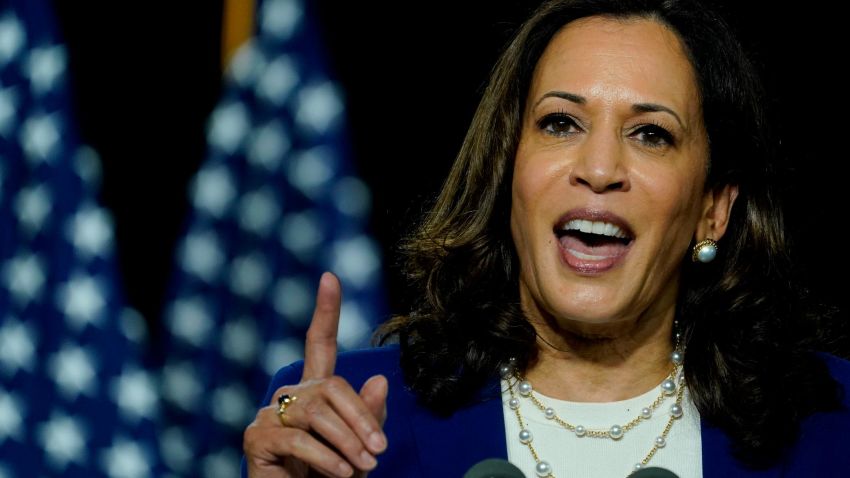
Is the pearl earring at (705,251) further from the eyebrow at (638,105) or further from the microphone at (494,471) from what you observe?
the microphone at (494,471)

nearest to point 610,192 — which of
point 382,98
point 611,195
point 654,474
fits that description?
point 611,195

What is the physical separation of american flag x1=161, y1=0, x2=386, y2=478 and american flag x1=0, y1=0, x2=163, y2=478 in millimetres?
126

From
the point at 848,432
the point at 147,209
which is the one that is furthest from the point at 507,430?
the point at 147,209

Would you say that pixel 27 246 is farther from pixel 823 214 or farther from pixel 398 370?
pixel 823 214

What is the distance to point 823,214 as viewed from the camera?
201cm

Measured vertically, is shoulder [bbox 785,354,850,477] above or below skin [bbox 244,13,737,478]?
below

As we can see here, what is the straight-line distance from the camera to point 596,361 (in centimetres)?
159

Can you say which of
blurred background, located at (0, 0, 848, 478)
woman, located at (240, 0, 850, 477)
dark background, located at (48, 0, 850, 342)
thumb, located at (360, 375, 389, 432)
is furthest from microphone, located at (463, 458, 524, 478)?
blurred background, located at (0, 0, 848, 478)

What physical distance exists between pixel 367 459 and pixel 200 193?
1597 mm

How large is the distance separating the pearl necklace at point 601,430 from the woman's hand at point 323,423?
368 mm

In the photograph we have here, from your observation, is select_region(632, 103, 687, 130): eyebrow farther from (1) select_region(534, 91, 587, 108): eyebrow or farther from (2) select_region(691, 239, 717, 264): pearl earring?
(2) select_region(691, 239, 717, 264): pearl earring

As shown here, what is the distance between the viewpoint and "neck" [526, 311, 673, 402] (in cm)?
159

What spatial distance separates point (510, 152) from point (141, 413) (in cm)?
148

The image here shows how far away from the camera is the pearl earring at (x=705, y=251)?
162cm
